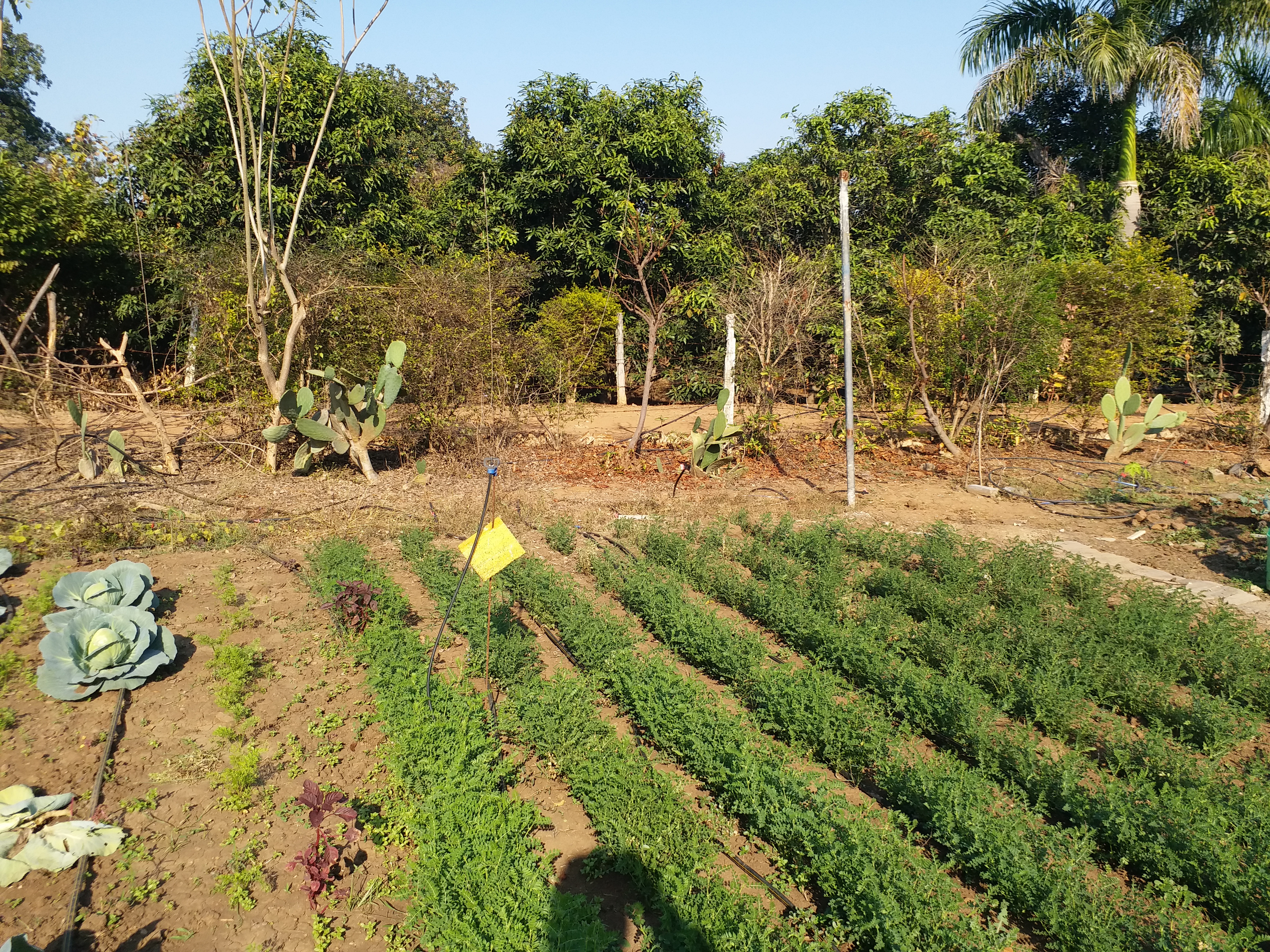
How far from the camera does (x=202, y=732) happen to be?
4.47 m

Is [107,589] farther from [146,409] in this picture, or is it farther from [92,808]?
[146,409]

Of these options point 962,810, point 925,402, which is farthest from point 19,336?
point 925,402

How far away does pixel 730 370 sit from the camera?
10.7m

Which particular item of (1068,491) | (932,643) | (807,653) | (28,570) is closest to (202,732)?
(28,570)

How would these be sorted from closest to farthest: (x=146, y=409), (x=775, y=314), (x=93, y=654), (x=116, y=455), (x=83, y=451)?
1. (x=93, y=654)
2. (x=83, y=451)
3. (x=116, y=455)
4. (x=146, y=409)
5. (x=775, y=314)

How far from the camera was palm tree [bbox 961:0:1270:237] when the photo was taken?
1464cm

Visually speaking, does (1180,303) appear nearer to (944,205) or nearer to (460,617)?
(944,205)

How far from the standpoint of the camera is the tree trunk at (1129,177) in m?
15.3

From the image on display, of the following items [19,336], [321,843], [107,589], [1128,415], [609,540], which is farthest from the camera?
[1128,415]

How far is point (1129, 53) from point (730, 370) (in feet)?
34.6

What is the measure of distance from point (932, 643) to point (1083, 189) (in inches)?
677

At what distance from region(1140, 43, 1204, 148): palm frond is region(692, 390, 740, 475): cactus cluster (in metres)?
11.0

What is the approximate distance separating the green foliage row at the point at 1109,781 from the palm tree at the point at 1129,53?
14.2 metres

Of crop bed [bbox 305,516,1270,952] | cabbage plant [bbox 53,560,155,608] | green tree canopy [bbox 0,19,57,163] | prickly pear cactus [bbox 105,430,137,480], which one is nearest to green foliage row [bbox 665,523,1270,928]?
crop bed [bbox 305,516,1270,952]
